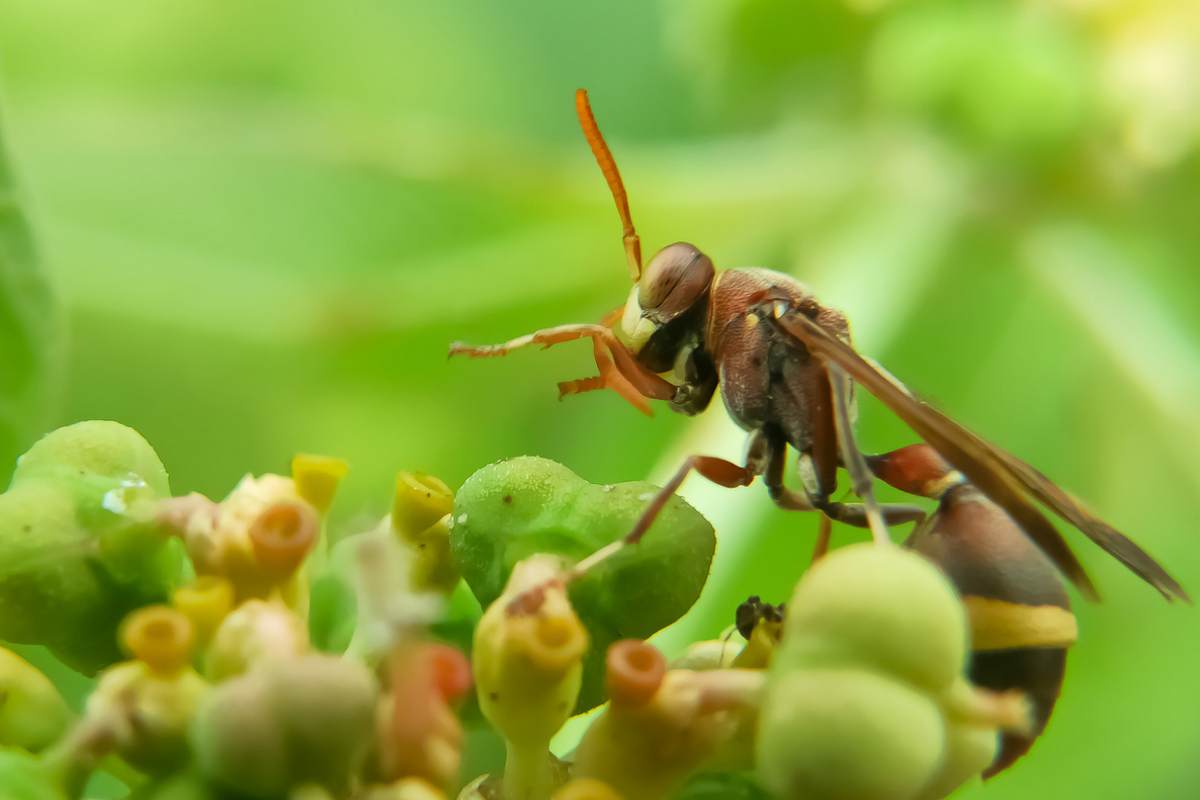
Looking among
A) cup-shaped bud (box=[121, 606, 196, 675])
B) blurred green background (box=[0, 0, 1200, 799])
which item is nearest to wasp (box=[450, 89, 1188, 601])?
cup-shaped bud (box=[121, 606, 196, 675])

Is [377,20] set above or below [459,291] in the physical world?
above

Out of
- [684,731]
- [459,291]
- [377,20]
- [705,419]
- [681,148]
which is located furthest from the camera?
[377,20]

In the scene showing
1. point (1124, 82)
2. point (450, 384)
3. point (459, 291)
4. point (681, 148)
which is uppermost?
point (1124, 82)

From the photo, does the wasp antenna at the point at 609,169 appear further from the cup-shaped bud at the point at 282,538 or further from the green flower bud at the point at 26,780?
the green flower bud at the point at 26,780

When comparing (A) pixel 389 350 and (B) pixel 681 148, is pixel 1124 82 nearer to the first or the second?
(B) pixel 681 148

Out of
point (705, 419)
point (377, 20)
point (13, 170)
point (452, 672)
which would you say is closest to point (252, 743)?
point (452, 672)

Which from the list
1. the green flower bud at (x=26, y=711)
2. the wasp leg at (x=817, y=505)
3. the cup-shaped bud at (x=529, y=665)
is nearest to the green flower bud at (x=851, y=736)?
the cup-shaped bud at (x=529, y=665)

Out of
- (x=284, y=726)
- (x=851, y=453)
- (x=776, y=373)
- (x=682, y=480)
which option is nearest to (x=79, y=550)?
(x=284, y=726)
